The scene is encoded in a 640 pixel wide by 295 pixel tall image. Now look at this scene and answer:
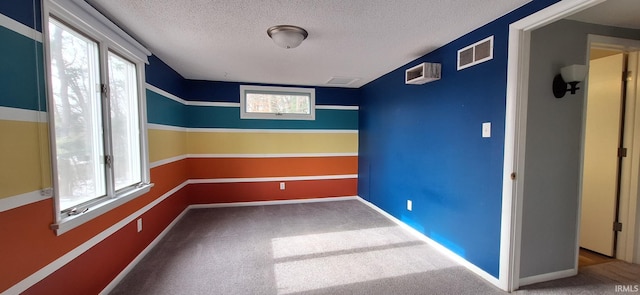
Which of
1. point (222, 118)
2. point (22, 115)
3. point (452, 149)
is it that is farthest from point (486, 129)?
point (222, 118)

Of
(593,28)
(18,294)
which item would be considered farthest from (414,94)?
(18,294)

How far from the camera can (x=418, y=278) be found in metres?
2.13

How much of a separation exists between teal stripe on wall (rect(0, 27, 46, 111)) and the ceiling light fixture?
1440 millimetres

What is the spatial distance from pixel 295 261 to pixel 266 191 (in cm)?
215

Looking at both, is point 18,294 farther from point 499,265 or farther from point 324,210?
point 324,210

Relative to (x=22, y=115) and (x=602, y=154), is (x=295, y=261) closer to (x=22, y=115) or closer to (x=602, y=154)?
(x=22, y=115)

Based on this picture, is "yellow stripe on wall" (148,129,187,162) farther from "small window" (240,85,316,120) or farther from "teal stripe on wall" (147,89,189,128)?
"small window" (240,85,316,120)

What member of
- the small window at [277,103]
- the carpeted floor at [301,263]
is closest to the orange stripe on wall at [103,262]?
the carpeted floor at [301,263]

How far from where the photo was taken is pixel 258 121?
4.32 m

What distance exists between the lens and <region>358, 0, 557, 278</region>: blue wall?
2016 mm

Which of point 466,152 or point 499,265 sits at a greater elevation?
point 466,152

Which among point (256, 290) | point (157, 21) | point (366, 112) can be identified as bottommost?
point (256, 290)

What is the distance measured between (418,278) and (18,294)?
2.52m

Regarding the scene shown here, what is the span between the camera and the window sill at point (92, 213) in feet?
4.74
